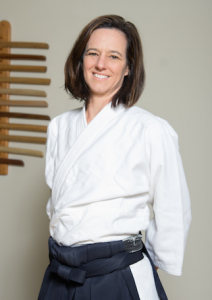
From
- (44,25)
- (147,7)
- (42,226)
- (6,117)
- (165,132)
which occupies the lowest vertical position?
(42,226)

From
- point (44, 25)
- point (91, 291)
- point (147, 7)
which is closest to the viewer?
point (91, 291)

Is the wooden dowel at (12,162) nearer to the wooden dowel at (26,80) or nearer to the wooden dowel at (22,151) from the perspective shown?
the wooden dowel at (22,151)

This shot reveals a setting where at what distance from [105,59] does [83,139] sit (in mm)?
277

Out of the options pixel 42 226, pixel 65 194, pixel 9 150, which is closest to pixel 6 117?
pixel 9 150

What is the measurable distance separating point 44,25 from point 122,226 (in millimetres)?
1604

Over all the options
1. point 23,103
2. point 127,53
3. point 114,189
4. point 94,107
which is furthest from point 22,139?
point 114,189

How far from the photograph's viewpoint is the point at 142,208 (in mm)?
1198

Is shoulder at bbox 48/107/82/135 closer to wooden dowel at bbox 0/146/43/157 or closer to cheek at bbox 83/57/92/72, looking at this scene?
cheek at bbox 83/57/92/72

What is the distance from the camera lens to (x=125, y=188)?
113 centimetres

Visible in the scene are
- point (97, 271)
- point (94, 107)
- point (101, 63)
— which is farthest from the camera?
point (94, 107)

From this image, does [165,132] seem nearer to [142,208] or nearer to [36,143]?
[142,208]

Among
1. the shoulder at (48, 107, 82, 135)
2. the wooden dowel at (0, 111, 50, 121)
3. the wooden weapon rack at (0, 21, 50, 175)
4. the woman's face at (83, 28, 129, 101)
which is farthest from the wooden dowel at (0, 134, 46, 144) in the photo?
the woman's face at (83, 28, 129, 101)

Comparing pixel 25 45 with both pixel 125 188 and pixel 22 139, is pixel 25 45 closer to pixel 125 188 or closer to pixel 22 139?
pixel 22 139

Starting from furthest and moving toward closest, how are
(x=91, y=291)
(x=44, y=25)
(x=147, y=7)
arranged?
(x=44, y=25)
(x=147, y=7)
(x=91, y=291)
